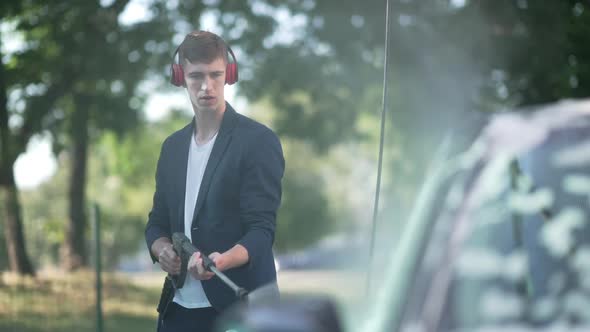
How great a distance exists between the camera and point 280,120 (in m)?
23.2

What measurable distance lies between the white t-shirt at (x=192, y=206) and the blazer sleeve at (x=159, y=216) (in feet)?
0.29

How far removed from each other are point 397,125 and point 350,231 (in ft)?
134

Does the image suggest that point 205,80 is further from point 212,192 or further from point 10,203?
point 10,203

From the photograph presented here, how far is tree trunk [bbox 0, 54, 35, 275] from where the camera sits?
12.2 metres

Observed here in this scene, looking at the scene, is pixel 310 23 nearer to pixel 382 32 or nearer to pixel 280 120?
pixel 382 32

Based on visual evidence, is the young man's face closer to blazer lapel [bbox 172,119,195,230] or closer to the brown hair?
the brown hair

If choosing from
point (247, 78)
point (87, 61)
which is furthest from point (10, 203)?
point (247, 78)

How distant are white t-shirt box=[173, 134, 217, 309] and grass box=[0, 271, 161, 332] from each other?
26.8 ft

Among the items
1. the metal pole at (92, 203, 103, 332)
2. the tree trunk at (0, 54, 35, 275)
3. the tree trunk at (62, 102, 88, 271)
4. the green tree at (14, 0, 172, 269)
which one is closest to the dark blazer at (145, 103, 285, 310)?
the metal pole at (92, 203, 103, 332)

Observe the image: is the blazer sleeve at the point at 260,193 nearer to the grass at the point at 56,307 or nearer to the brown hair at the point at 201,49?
the brown hair at the point at 201,49

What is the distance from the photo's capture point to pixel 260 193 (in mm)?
2562

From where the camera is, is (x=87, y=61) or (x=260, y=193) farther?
(x=87, y=61)

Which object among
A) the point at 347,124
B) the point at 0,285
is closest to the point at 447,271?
the point at 0,285

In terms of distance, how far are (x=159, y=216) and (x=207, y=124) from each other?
0.30m
